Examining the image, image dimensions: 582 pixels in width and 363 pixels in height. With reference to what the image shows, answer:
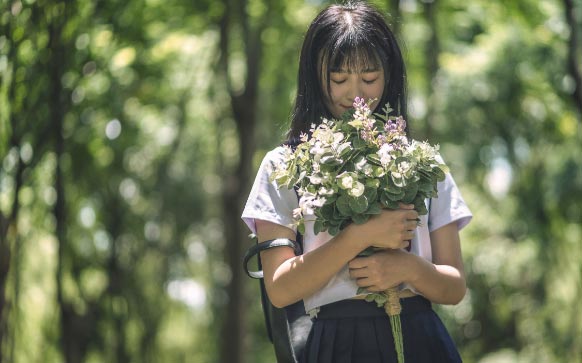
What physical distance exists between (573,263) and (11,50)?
8707 millimetres

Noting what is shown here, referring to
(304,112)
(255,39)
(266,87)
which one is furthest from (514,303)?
(304,112)

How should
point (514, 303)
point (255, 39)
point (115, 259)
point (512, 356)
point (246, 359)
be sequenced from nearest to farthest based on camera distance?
point (255, 39)
point (246, 359)
point (115, 259)
point (512, 356)
point (514, 303)

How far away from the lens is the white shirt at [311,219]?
8.49ft

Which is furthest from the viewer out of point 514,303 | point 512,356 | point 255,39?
point 514,303

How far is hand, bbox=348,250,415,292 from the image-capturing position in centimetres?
249

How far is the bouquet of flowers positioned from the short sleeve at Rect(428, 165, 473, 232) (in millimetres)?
231

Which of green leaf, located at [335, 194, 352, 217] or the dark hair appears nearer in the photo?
green leaf, located at [335, 194, 352, 217]

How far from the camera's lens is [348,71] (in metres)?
2.73

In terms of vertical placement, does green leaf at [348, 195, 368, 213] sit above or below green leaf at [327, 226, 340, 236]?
above

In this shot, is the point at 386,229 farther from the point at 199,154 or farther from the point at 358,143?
the point at 199,154

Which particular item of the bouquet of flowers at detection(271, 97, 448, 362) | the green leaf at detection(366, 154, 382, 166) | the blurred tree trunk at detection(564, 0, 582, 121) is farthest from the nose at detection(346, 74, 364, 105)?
the blurred tree trunk at detection(564, 0, 582, 121)

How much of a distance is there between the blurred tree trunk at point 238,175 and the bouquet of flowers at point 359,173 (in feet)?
24.2

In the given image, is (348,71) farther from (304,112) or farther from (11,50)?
(11,50)

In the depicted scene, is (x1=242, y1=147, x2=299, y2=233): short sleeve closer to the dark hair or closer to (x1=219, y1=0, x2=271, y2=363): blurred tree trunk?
the dark hair
